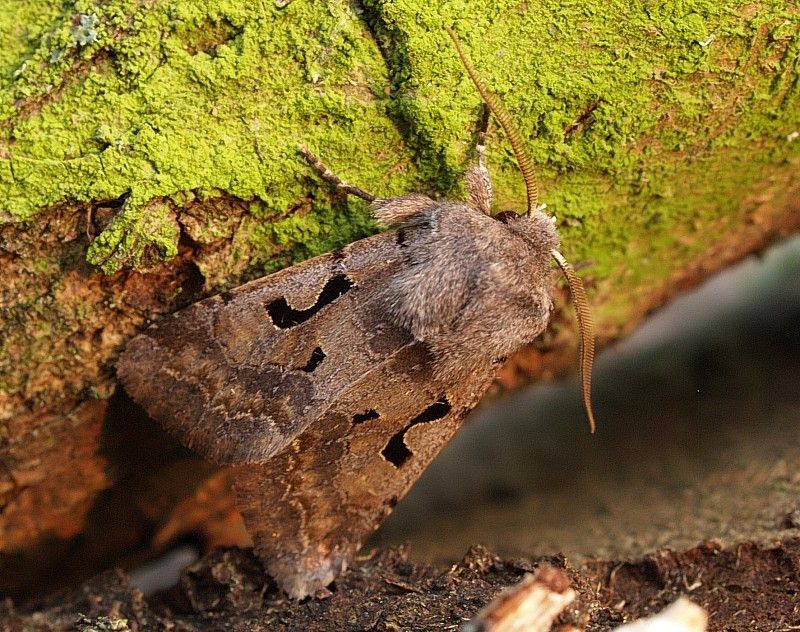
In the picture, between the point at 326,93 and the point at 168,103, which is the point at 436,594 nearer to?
the point at 326,93

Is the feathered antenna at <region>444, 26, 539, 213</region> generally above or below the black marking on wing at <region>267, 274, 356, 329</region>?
above

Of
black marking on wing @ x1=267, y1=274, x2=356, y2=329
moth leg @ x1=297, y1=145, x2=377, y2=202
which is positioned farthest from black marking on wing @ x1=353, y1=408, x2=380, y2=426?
moth leg @ x1=297, y1=145, x2=377, y2=202

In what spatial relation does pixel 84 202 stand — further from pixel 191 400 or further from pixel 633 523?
pixel 633 523

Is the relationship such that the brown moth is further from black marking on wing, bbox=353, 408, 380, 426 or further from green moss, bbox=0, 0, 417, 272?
green moss, bbox=0, 0, 417, 272

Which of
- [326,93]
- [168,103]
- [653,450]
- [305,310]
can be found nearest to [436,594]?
A: [305,310]

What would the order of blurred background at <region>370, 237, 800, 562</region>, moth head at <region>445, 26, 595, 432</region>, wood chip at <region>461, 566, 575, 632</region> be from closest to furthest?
wood chip at <region>461, 566, 575, 632</region> → moth head at <region>445, 26, 595, 432</region> → blurred background at <region>370, 237, 800, 562</region>

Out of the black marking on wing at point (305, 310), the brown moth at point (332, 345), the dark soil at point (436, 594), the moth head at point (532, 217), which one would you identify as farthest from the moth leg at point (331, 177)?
the dark soil at point (436, 594)

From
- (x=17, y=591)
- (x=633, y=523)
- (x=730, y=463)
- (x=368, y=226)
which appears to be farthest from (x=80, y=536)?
(x=730, y=463)
